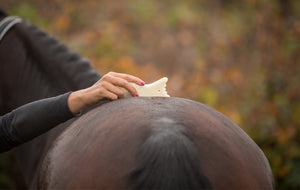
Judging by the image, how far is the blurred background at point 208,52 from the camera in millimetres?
4715

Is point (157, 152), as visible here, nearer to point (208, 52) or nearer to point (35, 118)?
point (35, 118)

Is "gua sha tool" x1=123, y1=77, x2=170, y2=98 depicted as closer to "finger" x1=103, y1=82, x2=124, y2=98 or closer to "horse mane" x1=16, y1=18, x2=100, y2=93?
"finger" x1=103, y1=82, x2=124, y2=98

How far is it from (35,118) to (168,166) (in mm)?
681

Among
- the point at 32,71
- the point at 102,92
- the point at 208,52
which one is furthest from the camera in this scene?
the point at 208,52

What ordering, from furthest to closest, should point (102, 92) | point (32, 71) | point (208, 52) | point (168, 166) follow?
1. point (208, 52)
2. point (32, 71)
3. point (102, 92)
4. point (168, 166)

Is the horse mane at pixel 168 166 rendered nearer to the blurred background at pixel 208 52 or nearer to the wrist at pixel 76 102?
the wrist at pixel 76 102

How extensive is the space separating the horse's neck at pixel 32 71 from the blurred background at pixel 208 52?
1680 mm

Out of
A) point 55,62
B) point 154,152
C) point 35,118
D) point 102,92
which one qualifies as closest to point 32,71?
point 55,62

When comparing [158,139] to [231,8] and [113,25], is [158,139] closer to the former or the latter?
[113,25]

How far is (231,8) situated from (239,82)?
3051mm

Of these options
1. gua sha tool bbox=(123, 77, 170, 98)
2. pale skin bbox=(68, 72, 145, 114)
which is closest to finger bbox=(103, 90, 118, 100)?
pale skin bbox=(68, 72, 145, 114)

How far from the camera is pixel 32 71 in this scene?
2.49 metres

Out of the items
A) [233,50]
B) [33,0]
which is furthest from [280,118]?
[33,0]

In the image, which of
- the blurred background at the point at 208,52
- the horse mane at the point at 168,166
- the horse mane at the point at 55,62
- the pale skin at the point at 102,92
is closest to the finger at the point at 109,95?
the pale skin at the point at 102,92
